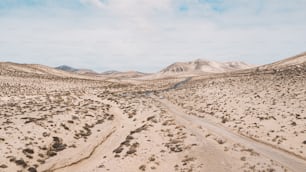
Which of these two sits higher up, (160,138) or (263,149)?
(263,149)

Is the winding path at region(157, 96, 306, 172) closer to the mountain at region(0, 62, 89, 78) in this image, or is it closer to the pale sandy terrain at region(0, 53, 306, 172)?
the pale sandy terrain at region(0, 53, 306, 172)

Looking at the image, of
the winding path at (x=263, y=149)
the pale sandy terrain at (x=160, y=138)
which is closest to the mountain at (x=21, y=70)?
the pale sandy terrain at (x=160, y=138)

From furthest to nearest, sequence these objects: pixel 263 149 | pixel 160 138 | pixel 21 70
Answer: pixel 21 70 < pixel 160 138 < pixel 263 149

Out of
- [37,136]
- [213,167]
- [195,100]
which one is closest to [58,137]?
[37,136]

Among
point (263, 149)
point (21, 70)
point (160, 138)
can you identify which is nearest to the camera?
point (263, 149)

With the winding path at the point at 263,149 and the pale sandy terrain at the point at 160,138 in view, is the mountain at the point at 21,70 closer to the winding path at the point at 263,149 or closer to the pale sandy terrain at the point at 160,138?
the pale sandy terrain at the point at 160,138

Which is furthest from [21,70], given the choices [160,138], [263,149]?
[263,149]

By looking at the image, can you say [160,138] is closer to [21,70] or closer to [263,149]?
[263,149]

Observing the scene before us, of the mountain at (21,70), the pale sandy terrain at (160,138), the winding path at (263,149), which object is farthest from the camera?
the mountain at (21,70)

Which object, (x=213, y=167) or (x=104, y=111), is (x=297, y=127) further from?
(x=104, y=111)

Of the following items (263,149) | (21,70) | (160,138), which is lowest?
(160,138)

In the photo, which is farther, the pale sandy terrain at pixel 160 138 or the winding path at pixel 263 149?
Result: the pale sandy terrain at pixel 160 138
